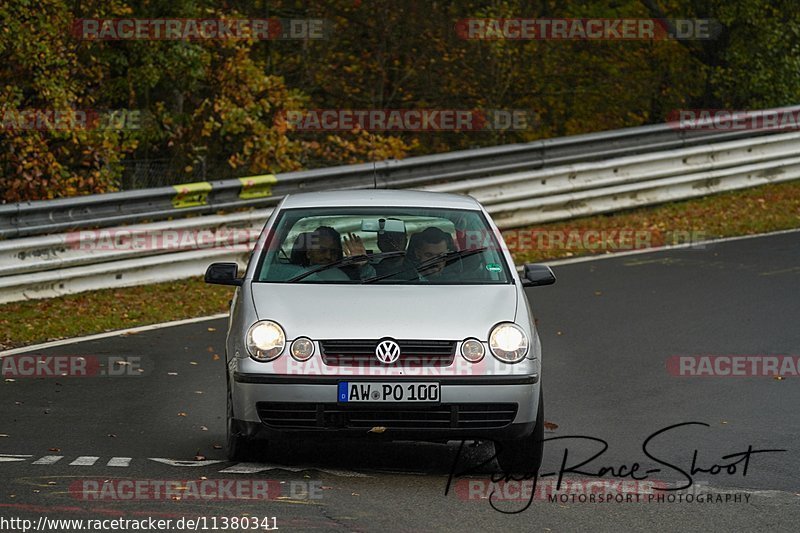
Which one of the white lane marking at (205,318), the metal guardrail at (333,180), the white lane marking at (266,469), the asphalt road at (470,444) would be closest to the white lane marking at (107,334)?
the white lane marking at (205,318)

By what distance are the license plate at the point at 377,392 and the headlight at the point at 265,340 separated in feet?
1.36

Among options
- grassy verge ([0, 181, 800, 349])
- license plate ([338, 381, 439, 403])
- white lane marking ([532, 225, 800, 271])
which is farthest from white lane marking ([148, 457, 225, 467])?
white lane marking ([532, 225, 800, 271])

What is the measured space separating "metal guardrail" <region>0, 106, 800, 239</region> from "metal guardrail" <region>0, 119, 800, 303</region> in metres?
0.19

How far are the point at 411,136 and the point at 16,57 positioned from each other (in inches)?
370

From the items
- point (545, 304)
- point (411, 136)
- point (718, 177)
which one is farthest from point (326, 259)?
point (411, 136)

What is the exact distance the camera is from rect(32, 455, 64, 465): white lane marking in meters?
7.57

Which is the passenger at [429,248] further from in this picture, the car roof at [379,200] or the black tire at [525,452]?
the black tire at [525,452]

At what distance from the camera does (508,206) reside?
17.5 metres

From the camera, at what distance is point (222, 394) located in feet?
32.6

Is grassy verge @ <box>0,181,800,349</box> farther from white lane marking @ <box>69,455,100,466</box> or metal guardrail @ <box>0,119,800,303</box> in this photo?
white lane marking @ <box>69,455,100,466</box>

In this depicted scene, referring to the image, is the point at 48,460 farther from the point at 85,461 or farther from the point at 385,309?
the point at 385,309

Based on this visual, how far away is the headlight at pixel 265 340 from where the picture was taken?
733 centimetres

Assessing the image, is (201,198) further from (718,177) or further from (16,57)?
(718,177)

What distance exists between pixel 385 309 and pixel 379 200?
152cm
